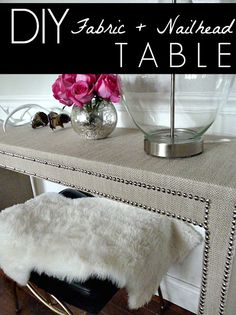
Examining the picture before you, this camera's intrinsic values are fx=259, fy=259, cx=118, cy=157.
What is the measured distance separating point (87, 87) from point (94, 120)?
0.31 feet

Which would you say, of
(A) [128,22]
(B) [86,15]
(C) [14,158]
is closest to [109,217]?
(C) [14,158]

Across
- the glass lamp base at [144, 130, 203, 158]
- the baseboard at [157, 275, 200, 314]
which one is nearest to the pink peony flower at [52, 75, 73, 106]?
the glass lamp base at [144, 130, 203, 158]

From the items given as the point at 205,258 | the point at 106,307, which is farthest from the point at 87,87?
the point at 106,307

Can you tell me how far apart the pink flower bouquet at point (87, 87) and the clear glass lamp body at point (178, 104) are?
80 millimetres

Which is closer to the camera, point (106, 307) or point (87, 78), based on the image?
point (87, 78)

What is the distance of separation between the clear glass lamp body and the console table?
38 millimetres

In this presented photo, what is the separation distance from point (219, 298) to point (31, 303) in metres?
0.85

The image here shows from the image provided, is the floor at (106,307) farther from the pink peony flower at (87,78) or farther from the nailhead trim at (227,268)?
the pink peony flower at (87,78)

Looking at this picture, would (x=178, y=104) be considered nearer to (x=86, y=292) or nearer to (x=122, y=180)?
(x=122, y=180)

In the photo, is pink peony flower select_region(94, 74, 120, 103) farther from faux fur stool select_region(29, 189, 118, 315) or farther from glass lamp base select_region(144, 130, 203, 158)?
faux fur stool select_region(29, 189, 118, 315)

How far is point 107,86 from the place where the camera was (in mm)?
680

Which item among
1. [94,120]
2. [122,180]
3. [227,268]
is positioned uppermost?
[94,120]

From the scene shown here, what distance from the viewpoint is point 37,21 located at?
35.9 inches

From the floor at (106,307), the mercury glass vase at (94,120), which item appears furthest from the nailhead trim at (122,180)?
the floor at (106,307)
